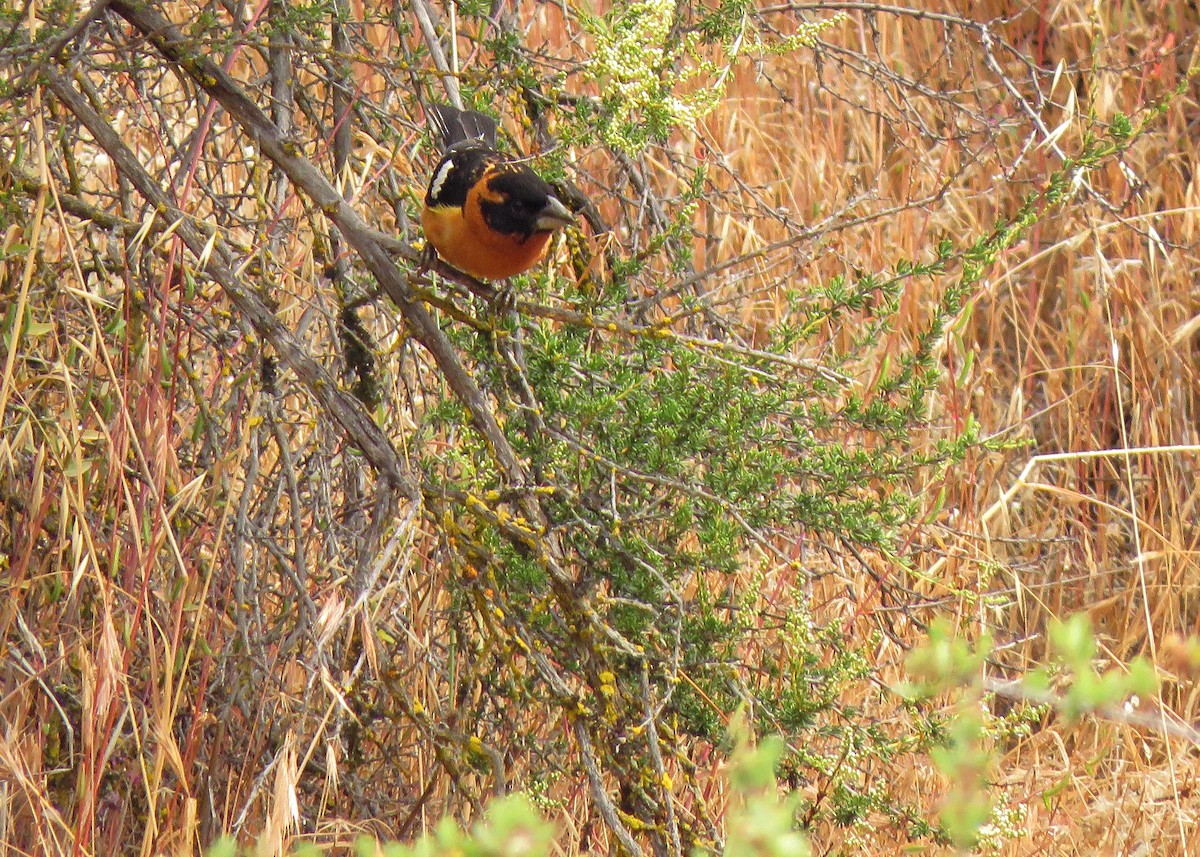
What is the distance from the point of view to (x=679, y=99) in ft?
8.05

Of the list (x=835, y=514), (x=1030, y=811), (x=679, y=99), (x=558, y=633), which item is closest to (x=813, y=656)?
(x=835, y=514)

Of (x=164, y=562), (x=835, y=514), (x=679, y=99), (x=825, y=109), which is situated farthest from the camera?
(x=825, y=109)

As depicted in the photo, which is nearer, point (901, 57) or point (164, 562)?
point (164, 562)

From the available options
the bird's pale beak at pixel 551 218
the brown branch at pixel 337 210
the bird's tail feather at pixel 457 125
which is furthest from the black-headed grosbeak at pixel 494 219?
the brown branch at pixel 337 210

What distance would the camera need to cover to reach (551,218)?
2836 mm

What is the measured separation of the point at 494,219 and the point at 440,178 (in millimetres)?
283

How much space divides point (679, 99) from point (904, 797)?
2.17m

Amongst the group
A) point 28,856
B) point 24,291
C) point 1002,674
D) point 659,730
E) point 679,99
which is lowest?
point 1002,674

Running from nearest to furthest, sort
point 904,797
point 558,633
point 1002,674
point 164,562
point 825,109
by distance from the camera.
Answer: point 558,633 < point 164,562 < point 904,797 < point 1002,674 < point 825,109

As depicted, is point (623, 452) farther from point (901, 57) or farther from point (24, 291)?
point (901, 57)

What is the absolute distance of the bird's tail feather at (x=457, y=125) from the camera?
3107 mm

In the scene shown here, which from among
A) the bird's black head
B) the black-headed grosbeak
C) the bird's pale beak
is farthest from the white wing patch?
the bird's pale beak

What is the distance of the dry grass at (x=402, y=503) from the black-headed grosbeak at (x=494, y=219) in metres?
0.20

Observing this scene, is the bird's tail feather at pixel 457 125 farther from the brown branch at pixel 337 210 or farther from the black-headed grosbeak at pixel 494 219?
the brown branch at pixel 337 210
